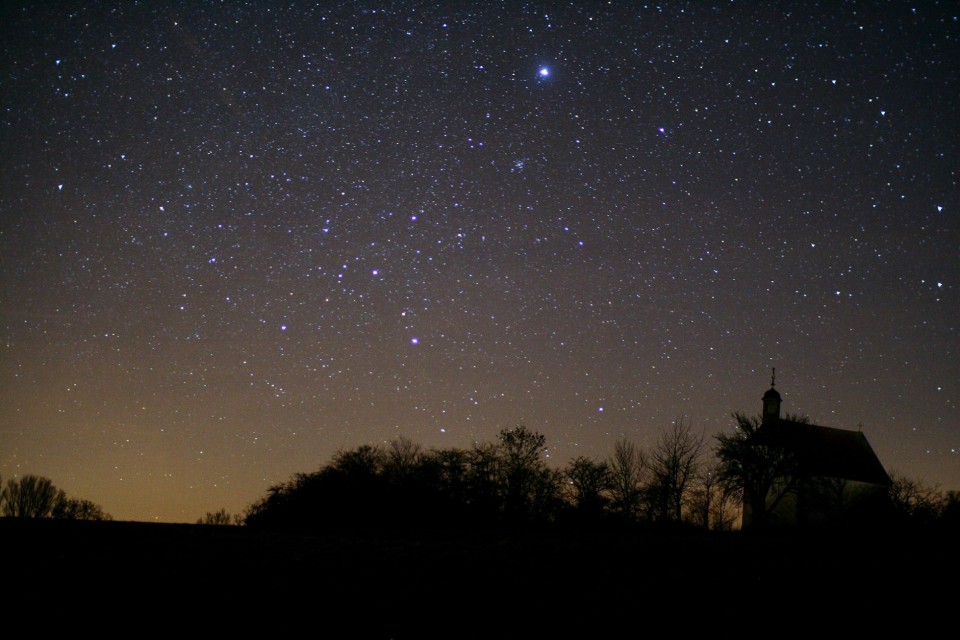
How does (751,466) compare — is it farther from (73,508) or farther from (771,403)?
(73,508)

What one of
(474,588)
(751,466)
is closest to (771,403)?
(751,466)

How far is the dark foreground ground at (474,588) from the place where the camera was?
32.9 ft

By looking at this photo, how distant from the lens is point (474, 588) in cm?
1273

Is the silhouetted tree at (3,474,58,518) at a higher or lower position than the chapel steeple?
lower

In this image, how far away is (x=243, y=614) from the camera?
424 inches

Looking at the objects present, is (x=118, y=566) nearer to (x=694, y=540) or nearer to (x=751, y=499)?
(x=694, y=540)

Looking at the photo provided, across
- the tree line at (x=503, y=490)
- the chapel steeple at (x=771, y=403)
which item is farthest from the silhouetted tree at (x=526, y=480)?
the chapel steeple at (x=771, y=403)

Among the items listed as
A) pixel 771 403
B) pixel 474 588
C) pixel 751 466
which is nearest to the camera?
pixel 474 588

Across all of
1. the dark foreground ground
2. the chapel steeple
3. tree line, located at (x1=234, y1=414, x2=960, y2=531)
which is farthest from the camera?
the chapel steeple

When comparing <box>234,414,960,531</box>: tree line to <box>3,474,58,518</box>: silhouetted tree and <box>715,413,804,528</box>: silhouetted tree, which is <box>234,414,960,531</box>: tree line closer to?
<box>715,413,804,528</box>: silhouetted tree

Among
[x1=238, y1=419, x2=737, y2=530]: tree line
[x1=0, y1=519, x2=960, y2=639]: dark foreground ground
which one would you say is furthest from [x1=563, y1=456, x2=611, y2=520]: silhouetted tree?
[x1=0, y1=519, x2=960, y2=639]: dark foreground ground

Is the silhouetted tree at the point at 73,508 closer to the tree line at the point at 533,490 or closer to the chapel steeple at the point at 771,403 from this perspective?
the tree line at the point at 533,490

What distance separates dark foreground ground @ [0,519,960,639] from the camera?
1002 cm

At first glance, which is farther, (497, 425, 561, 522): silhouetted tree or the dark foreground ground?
(497, 425, 561, 522): silhouetted tree
